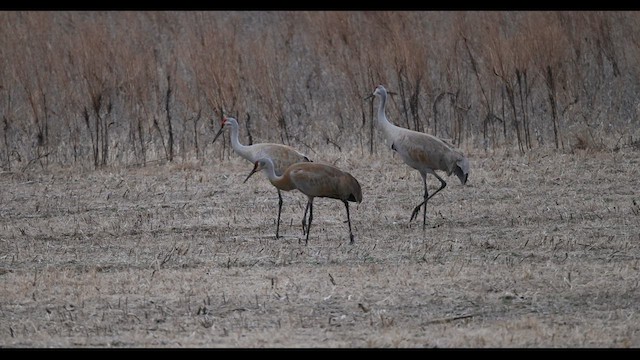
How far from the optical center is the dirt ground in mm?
6566

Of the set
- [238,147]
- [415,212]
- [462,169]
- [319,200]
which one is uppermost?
[238,147]

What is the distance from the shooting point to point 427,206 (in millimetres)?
10773

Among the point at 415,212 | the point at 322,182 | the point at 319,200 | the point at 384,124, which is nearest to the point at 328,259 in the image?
the point at 322,182

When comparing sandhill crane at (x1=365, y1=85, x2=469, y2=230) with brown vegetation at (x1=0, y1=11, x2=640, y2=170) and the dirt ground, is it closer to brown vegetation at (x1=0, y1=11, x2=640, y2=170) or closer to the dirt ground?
the dirt ground

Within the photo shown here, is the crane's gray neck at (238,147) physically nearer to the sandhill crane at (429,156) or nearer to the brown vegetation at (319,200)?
the brown vegetation at (319,200)

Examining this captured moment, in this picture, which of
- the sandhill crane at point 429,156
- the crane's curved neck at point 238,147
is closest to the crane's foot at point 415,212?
the sandhill crane at point 429,156

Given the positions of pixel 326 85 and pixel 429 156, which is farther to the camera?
pixel 326 85

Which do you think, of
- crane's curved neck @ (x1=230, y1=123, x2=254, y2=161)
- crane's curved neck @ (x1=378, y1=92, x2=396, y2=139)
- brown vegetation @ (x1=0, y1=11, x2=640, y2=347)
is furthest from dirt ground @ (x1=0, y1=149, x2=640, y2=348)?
crane's curved neck @ (x1=378, y1=92, x2=396, y2=139)

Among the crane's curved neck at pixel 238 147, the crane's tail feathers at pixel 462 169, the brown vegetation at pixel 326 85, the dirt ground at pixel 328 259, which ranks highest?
the brown vegetation at pixel 326 85

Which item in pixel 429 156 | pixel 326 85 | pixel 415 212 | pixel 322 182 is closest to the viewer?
pixel 322 182

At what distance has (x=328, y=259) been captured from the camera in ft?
27.9

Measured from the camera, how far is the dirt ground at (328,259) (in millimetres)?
6566

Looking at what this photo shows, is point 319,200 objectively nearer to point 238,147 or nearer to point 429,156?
point 238,147
